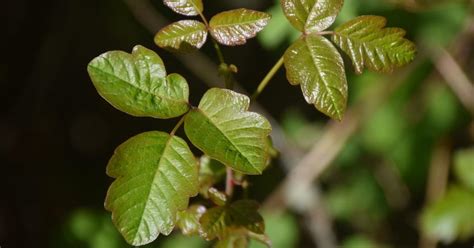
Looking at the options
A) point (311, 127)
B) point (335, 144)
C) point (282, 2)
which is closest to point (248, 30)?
point (282, 2)

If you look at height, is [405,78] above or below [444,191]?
above

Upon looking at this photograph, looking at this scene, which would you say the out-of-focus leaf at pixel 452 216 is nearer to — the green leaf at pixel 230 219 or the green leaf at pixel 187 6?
the green leaf at pixel 230 219

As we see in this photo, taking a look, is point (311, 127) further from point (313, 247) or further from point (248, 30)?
point (248, 30)

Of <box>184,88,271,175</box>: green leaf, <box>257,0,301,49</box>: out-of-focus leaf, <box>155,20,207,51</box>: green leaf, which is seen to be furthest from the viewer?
<box>257,0,301,49</box>: out-of-focus leaf

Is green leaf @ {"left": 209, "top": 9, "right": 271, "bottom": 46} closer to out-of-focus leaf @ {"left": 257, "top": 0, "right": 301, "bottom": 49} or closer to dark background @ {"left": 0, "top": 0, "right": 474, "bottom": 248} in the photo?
out-of-focus leaf @ {"left": 257, "top": 0, "right": 301, "bottom": 49}

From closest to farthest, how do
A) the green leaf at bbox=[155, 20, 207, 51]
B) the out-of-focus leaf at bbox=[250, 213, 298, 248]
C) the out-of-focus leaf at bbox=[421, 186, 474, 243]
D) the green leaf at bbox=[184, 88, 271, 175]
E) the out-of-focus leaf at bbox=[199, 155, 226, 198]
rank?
1. the green leaf at bbox=[184, 88, 271, 175]
2. the green leaf at bbox=[155, 20, 207, 51]
3. the out-of-focus leaf at bbox=[199, 155, 226, 198]
4. the out-of-focus leaf at bbox=[421, 186, 474, 243]
5. the out-of-focus leaf at bbox=[250, 213, 298, 248]

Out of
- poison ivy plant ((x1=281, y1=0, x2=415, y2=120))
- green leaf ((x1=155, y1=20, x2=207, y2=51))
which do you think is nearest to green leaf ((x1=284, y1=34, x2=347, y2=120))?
poison ivy plant ((x1=281, y1=0, x2=415, y2=120))
